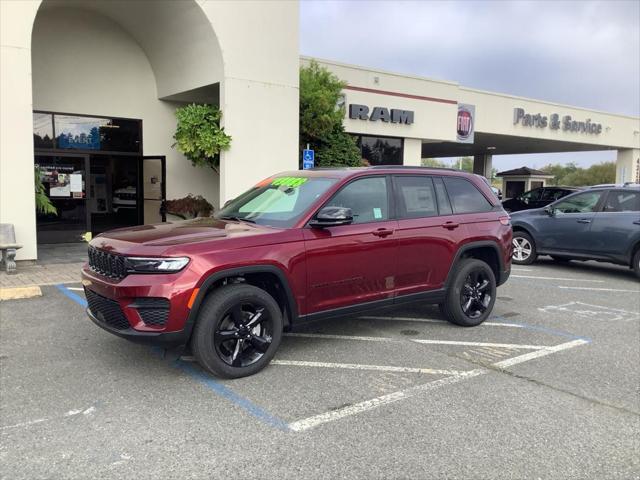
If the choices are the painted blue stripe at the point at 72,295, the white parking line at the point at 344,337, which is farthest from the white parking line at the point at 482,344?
the painted blue stripe at the point at 72,295

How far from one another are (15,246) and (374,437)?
7780mm

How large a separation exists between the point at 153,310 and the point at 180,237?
666 mm

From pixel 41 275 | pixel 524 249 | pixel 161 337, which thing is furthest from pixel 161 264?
pixel 524 249

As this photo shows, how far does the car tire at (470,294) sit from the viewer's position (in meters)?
6.27

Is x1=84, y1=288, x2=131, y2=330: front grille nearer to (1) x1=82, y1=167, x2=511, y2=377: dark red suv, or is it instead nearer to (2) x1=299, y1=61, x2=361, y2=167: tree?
(1) x1=82, y1=167, x2=511, y2=377: dark red suv

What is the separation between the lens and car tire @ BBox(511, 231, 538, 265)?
11.8 meters

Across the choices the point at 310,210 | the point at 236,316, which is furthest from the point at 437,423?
the point at 310,210

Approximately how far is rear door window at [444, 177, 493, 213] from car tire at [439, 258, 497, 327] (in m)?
0.62

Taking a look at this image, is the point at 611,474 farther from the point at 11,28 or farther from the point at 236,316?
the point at 11,28

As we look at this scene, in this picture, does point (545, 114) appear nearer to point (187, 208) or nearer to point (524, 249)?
point (524, 249)

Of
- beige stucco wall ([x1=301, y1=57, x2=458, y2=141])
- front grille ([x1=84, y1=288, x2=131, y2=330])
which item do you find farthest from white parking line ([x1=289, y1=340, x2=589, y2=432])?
beige stucco wall ([x1=301, y1=57, x2=458, y2=141])

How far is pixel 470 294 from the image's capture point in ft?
21.3

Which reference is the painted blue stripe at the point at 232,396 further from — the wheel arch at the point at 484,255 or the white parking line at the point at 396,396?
the wheel arch at the point at 484,255

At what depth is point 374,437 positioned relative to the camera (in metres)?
3.67
